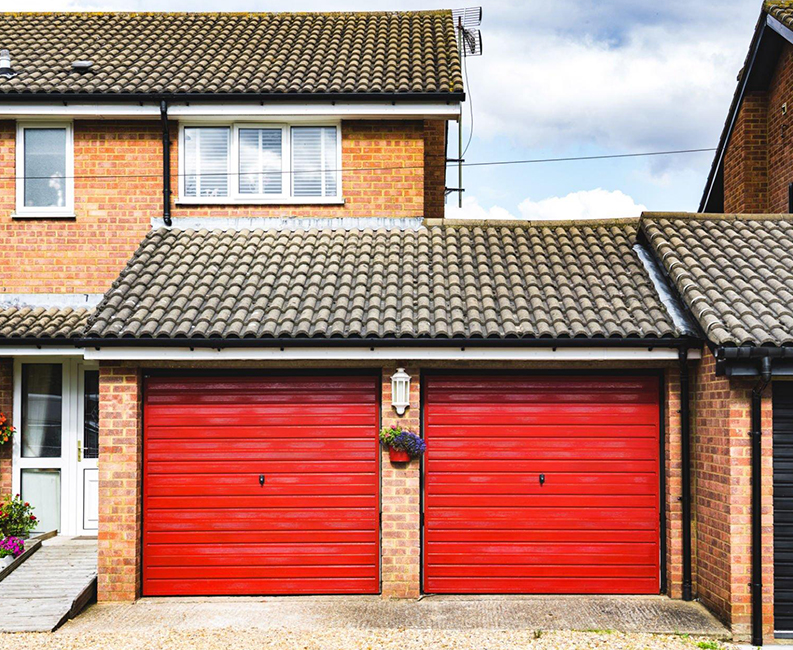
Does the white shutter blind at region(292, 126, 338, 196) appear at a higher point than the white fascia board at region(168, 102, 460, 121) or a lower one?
lower

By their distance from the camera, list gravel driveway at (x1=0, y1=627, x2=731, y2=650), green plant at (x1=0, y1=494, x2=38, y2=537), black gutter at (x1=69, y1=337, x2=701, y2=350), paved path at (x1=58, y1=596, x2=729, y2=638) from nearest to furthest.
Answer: gravel driveway at (x1=0, y1=627, x2=731, y2=650) → paved path at (x1=58, y1=596, x2=729, y2=638) → black gutter at (x1=69, y1=337, x2=701, y2=350) → green plant at (x1=0, y1=494, x2=38, y2=537)

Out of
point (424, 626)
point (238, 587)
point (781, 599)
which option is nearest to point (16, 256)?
point (238, 587)

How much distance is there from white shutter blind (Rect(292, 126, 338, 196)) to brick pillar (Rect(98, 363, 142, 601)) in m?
4.14

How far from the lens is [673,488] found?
8.65 m

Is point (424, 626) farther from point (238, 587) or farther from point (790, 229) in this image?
point (790, 229)

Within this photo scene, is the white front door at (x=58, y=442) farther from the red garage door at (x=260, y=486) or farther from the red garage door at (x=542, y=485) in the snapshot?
the red garage door at (x=542, y=485)

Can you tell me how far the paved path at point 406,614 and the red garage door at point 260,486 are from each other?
32 centimetres

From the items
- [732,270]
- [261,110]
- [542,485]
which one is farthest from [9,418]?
[732,270]

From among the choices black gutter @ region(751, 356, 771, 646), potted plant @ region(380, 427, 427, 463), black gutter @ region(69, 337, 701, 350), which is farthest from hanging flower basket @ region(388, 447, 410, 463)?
black gutter @ region(751, 356, 771, 646)

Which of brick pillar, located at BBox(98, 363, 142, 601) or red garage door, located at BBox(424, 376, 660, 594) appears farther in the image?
red garage door, located at BBox(424, 376, 660, 594)

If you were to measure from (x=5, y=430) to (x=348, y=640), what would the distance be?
595cm

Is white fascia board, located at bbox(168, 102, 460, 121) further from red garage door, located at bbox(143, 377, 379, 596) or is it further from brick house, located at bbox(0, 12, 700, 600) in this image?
red garage door, located at bbox(143, 377, 379, 596)

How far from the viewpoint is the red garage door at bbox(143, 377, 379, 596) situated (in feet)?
28.9

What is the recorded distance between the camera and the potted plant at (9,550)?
29.7 ft
